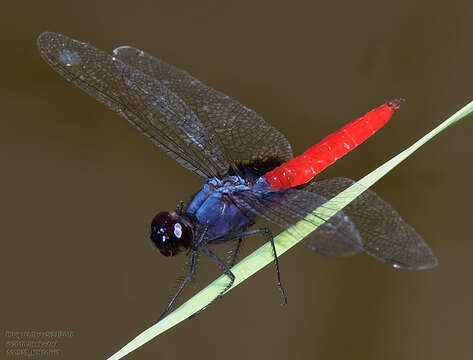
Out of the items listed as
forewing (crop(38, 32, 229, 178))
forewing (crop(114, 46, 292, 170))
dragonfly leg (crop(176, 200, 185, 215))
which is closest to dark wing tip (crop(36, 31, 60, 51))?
forewing (crop(38, 32, 229, 178))

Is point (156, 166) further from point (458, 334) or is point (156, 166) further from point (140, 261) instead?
point (458, 334)

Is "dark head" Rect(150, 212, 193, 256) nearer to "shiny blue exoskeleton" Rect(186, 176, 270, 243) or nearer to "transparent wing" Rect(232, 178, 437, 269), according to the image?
"shiny blue exoskeleton" Rect(186, 176, 270, 243)

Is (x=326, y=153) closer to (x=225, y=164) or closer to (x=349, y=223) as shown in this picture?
(x=225, y=164)

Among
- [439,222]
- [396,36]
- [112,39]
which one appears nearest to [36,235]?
[112,39]

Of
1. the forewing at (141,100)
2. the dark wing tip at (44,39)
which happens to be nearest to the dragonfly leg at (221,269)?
the forewing at (141,100)

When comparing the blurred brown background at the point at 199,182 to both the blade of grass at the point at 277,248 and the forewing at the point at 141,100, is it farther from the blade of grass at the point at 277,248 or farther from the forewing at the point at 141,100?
the blade of grass at the point at 277,248
